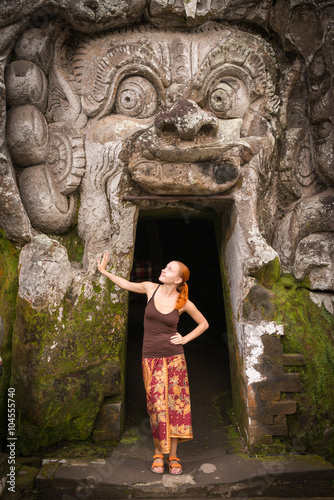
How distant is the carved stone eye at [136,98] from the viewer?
14.2ft

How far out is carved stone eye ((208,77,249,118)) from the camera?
4.38 metres

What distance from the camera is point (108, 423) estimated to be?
4027 millimetres

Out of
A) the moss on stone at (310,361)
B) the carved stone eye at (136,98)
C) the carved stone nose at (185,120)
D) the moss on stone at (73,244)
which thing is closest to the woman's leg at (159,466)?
the moss on stone at (310,361)

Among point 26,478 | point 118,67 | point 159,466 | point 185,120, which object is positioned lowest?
point 26,478

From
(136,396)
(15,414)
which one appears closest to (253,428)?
(136,396)

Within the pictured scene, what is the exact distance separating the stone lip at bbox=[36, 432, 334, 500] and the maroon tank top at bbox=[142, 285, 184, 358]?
91cm

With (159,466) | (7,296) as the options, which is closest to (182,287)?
(159,466)

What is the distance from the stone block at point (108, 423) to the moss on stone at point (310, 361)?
143 cm

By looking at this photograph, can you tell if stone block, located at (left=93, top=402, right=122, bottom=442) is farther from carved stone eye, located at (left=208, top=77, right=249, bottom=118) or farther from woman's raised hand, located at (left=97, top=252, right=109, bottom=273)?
carved stone eye, located at (left=208, top=77, right=249, bottom=118)

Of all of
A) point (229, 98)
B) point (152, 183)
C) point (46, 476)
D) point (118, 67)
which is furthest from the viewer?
point (229, 98)

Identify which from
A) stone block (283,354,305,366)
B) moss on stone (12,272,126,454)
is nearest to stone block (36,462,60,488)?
moss on stone (12,272,126,454)

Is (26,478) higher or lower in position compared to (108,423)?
lower

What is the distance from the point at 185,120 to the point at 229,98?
0.66 meters

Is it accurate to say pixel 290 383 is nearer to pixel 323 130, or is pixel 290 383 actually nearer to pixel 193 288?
pixel 323 130
